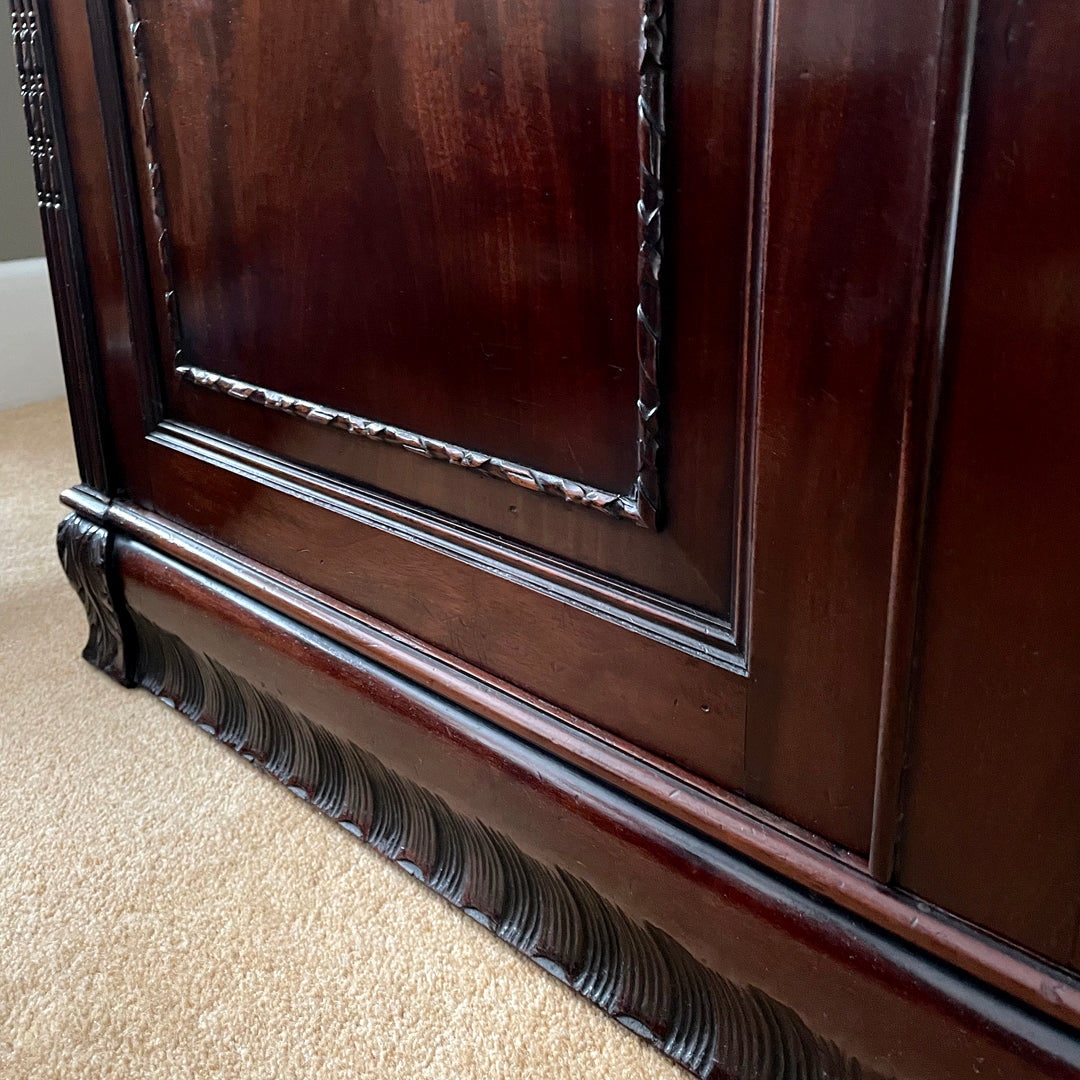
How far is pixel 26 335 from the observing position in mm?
1571

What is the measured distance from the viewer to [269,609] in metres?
0.72

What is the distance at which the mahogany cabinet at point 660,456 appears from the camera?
36cm

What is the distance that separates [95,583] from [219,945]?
35 cm

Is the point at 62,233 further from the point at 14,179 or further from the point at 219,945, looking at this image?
the point at 14,179

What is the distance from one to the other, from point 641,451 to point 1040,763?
190 mm

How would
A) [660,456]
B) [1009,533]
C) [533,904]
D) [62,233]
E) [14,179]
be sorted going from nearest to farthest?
[1009,533] → [660,456] → [533,904] → [62,233] → [14,179]

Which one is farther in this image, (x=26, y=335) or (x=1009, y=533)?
(x=26, y=335)

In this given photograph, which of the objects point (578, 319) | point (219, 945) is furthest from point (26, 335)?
point (578, 319)

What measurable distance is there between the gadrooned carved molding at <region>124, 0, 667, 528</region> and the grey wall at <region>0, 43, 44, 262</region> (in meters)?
0.97

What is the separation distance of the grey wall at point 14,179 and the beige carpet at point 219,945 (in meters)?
0.97

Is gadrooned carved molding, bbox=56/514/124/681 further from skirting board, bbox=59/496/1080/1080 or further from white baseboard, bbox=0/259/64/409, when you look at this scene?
white baseboard, bbox=0/259/64/409

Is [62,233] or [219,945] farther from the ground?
[62,233]

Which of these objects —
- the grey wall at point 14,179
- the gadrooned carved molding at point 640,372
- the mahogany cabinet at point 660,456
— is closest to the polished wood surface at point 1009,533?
the mahogany cabinet at point 660,456

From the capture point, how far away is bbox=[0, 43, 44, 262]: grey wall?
58.4 inches
